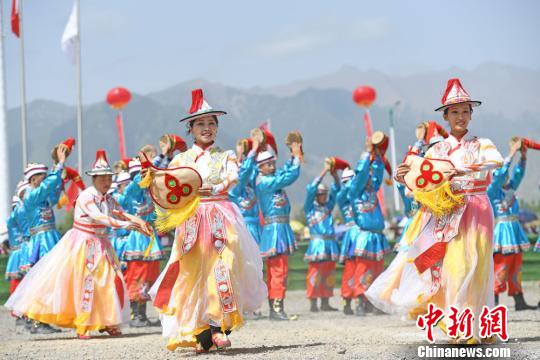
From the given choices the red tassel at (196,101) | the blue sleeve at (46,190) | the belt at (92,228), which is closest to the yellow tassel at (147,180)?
the red tassel at (196,101)

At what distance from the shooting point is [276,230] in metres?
12.5

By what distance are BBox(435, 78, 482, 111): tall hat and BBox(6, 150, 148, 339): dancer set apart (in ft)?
11.8

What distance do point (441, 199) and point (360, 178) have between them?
4544mm

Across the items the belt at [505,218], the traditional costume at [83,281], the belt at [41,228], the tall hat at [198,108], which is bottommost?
the traditional costume at [83,281]

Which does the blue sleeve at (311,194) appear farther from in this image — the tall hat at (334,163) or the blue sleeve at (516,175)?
the blue sleeve at (516,175)

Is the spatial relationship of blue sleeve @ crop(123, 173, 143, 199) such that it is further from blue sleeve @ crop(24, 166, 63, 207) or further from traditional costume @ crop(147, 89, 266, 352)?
traditional costume @ crop(147, 89, 266, 352)

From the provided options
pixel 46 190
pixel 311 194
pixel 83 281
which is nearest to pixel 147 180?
pixel 83 281

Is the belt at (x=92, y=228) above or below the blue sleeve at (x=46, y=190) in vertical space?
below

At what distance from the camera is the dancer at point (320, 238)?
13516 millimetres

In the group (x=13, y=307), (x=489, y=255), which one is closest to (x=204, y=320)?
(x=489, y=255)

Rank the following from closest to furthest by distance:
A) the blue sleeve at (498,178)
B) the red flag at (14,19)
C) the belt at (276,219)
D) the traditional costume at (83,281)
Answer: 1. the traditional costume at (83,281)
2. the blue sleeve at (498,178)
3. the belt at (276,219)
4. the red flag at (14,19)

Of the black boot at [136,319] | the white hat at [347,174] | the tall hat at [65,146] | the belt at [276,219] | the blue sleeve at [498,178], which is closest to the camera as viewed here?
the tall hat at [65,146]

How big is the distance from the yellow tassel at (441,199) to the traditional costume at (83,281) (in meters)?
3.53

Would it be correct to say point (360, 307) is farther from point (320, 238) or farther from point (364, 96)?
point (364, 96)
